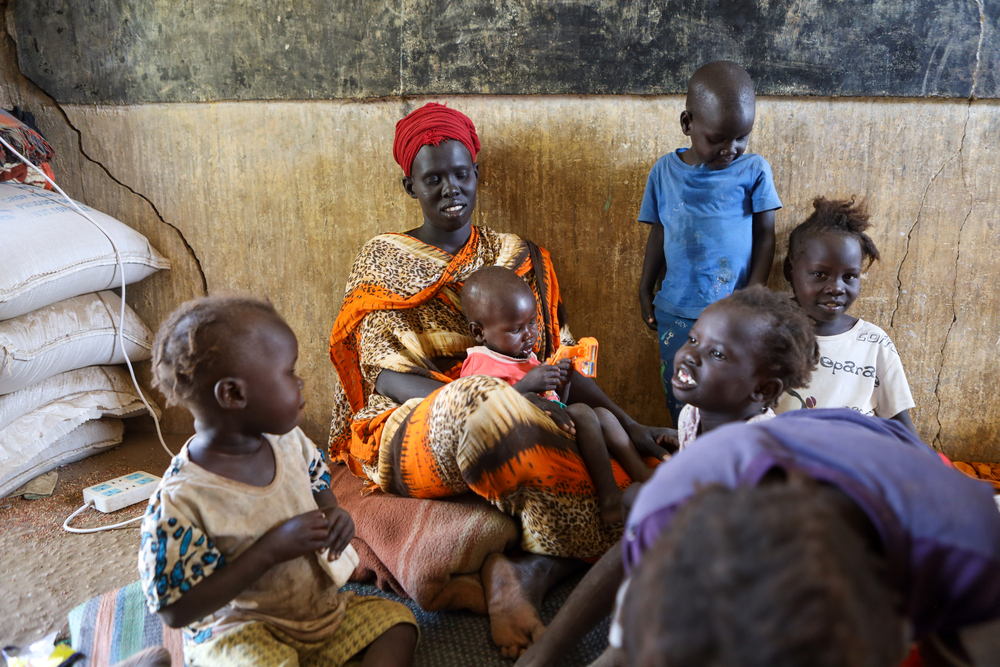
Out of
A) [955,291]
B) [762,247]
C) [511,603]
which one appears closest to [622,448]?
[511,603]

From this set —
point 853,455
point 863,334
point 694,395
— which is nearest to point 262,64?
point 694,395

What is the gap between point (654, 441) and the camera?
2.03 metres

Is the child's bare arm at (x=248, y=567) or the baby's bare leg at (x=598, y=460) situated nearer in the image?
the child's bare arm at (x=248, y=567)

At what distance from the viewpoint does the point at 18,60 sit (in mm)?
3021

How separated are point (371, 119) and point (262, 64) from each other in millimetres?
545

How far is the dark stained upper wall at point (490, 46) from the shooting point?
2387mm

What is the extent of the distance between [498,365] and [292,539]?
1018 millimetres

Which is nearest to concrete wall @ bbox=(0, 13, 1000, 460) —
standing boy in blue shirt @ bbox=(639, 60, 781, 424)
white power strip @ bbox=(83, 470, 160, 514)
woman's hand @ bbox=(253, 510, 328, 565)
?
standing boy in blue shirt @ bbox=(639, 60, 781, 424)

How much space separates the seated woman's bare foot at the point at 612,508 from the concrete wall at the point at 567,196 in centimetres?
107

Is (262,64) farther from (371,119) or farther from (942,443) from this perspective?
(942,443)

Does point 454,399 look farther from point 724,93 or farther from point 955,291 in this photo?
point 955,291

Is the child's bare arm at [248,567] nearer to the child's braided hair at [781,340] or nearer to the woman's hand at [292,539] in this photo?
the woman's hand at [292,539]

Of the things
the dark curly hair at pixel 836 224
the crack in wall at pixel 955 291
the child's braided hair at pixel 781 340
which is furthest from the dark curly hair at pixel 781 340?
the crack in wall at pixel 955 291

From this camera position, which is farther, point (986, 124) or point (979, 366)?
point (979, 366)
